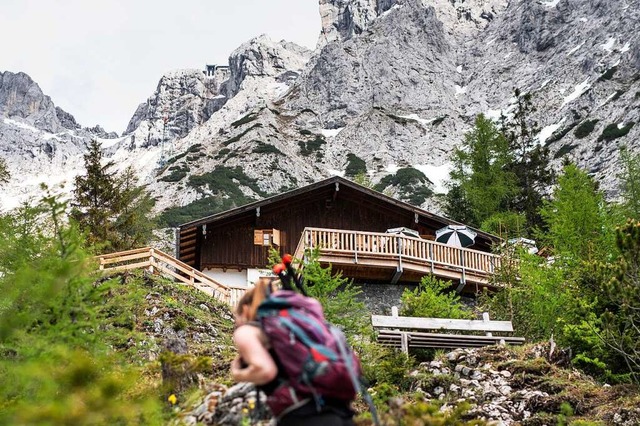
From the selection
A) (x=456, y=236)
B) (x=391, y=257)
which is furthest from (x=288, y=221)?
(x=456, y=236)

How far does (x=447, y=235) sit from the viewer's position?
2467 cm

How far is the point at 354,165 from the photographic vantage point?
104 meters

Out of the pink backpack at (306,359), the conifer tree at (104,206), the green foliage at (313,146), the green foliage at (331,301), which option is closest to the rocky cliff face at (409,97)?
the green foliage at (313,146)

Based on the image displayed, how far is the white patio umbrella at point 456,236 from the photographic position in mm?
24531

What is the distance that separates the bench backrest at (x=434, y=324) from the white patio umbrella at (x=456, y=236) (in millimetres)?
10432

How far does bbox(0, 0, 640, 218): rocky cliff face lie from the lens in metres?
90.9

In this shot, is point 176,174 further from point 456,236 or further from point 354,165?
point 456,236

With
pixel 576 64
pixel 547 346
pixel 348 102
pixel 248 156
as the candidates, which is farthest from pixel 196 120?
pixel 547 346

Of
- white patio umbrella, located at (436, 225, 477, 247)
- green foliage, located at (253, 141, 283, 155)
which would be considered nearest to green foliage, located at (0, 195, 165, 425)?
white patio umbrella, located at (436, 225, 477, 247)

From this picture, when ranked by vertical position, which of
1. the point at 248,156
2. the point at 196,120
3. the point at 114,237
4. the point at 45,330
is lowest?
the point at 45,330

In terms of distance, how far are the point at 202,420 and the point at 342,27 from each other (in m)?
173

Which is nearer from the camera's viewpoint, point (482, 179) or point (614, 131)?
point (482, 179)

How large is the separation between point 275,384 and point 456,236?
70.2ft

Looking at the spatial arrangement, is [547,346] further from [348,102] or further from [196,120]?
[196,120]
